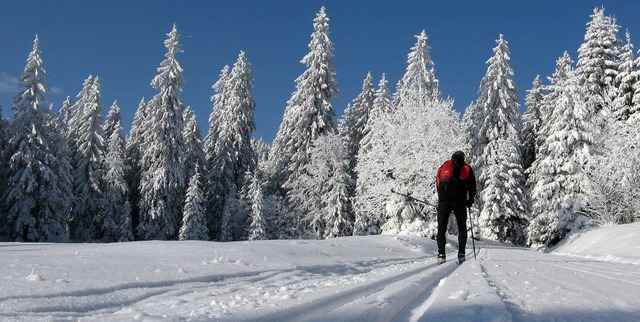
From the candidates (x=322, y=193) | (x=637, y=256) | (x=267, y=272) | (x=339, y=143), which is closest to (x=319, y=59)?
(x=339, y=143)

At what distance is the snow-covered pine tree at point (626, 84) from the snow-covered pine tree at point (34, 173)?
3470cm

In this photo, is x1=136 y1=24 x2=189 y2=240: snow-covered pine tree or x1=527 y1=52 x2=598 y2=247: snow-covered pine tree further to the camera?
x1=136 y1=24 x2=189 y2=240: snow-covered pine tree

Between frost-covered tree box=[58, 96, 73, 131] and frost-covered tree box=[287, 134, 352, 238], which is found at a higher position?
frost-covered tree box=[58, 96, 73, 131]

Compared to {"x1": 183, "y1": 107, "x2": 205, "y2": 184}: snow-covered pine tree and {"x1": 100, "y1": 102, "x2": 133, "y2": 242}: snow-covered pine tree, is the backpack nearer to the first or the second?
{"x1": 100, "y1": 102, "x2": 133, "y2": 242}: snow-covered pine tree

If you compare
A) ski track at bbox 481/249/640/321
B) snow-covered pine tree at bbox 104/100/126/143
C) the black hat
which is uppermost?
snow-covered pine tree at bbox 104/100/126/143

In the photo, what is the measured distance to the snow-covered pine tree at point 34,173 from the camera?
28547 mm

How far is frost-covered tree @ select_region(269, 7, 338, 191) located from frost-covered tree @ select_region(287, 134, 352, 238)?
0.96 m

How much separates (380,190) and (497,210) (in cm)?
1201

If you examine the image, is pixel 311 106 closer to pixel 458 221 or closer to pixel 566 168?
pixel 566 168

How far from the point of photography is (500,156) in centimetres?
3152

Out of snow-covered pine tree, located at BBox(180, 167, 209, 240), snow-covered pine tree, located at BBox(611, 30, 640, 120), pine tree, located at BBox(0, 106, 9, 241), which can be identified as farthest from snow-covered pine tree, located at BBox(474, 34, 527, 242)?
pine tree, located at BBox(0, 106, 9, 241)

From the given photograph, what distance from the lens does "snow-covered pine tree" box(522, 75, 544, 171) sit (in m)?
38.9

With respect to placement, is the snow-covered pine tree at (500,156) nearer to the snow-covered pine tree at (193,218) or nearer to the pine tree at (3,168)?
the snow-covered pine tree at (193,218)

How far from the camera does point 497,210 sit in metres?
31.1
